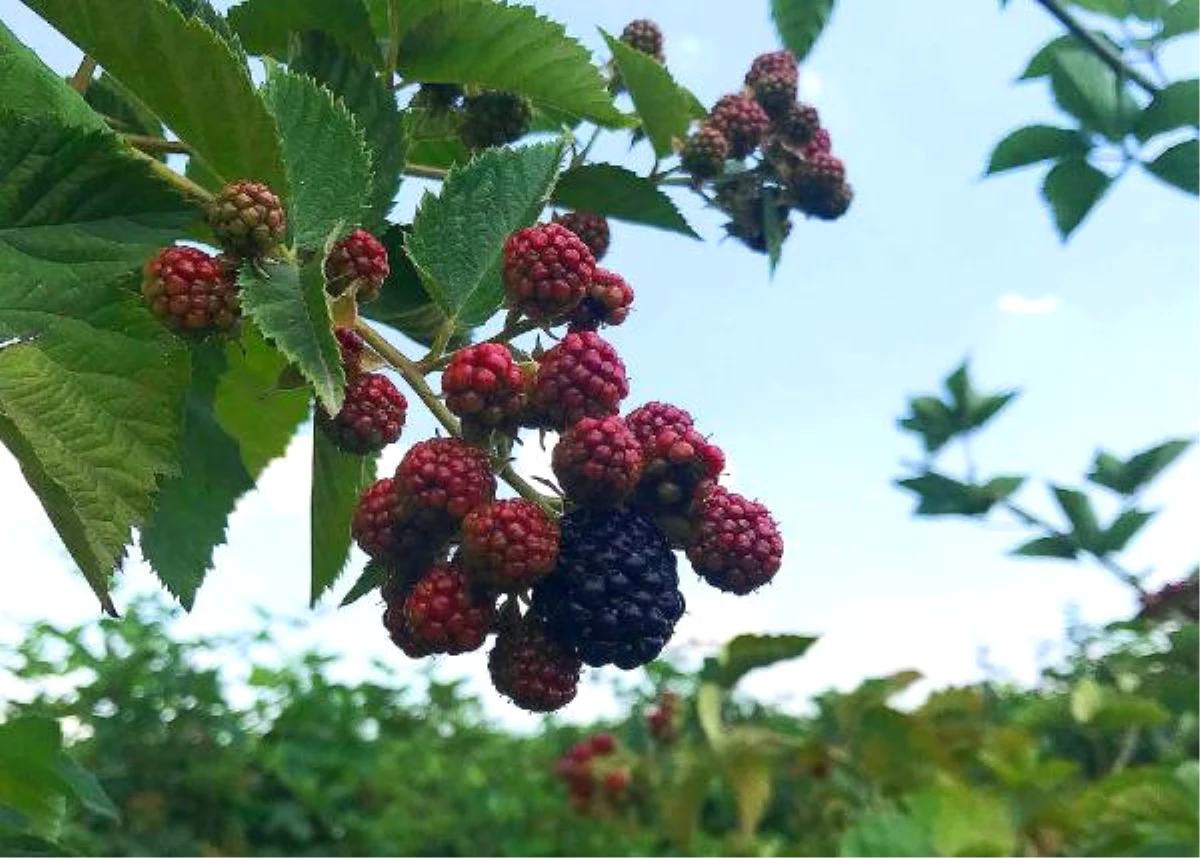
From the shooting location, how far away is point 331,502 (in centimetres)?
111

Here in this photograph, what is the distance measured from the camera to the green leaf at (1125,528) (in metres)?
2.70

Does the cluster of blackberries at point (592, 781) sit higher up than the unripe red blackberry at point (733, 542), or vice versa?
the cluster of blackberries at point (592, 781)

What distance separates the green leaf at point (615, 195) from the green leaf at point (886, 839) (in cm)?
101

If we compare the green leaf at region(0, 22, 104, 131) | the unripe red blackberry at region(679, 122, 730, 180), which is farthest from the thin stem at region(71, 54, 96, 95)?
the unripe red blackberry at region(679, 122, 730, 180)

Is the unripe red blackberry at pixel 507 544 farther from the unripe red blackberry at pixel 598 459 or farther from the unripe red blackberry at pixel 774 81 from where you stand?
the unripe red blackberry at pixel 774 81

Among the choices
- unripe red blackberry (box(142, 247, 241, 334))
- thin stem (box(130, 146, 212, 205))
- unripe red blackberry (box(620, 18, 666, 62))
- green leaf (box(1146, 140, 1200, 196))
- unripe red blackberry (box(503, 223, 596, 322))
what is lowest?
unripe red blackberry (box(142, 247, 241, 334))

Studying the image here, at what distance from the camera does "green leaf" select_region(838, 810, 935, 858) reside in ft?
6.64

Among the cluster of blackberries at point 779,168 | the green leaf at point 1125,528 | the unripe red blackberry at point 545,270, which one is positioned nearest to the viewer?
the unripe red blackberry at point 545,270

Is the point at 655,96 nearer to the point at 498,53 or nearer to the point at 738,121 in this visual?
the point at 738,121

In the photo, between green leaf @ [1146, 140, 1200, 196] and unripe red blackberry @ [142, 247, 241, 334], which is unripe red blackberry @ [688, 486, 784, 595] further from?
green leaf @ [1146, 140, 1200, 196]

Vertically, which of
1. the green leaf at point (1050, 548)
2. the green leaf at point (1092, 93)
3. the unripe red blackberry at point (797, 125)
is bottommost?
the green leaf at point (1050, 548)

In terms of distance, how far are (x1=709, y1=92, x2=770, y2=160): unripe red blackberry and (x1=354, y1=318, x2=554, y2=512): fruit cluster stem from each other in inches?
31.9

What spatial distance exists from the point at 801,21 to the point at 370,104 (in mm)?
653

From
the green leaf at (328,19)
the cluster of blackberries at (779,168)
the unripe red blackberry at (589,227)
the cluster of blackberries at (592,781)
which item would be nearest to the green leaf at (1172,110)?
the cluster of blackberries at (779,168)
